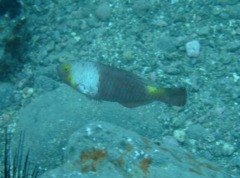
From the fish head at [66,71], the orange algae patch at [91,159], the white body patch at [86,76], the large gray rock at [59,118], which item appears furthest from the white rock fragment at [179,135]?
the orange algae patch at [91,159]

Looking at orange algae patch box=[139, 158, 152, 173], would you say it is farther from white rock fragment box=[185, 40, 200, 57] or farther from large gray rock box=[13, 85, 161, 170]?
white rock fragment box=[185, 40, 200, 57]

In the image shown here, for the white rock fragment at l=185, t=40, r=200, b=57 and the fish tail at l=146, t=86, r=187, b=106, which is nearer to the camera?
the fish tail at l=146, t=86, r=187, b=106

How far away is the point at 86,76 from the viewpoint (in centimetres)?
399

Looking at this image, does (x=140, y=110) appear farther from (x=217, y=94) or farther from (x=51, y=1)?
(x=51, y=1)

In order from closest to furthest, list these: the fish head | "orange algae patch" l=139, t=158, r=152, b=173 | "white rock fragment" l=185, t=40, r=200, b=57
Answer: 1. "orange algae patch" l=139, t=158, r=152, b=173
2. the fish head
3. "white rock fragment" l=185, t=40, r=200, b=57

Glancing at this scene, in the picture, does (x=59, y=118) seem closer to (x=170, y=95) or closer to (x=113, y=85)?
(x=113, y=85)

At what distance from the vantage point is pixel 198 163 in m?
3.00

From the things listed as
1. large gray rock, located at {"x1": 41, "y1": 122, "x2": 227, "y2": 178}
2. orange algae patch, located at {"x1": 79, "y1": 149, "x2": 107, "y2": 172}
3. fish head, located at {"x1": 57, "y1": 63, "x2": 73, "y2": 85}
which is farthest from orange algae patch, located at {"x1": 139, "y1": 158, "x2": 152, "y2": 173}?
Result: fish head, located at {"x1": 57, "y1": 63, "x2": 73, "y2": 85}

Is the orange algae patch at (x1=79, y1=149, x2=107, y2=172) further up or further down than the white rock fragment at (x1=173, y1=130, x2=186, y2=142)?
further up

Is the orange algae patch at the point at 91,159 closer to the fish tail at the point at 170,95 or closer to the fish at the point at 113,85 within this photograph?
the fish at the point at 113,85

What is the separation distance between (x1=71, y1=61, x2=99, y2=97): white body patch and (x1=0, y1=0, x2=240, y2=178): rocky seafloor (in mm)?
321

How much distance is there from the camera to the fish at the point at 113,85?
3.97m

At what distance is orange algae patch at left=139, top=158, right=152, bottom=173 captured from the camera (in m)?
2.75

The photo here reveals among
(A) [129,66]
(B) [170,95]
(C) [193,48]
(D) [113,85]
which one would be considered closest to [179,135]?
(B) [170,95]
